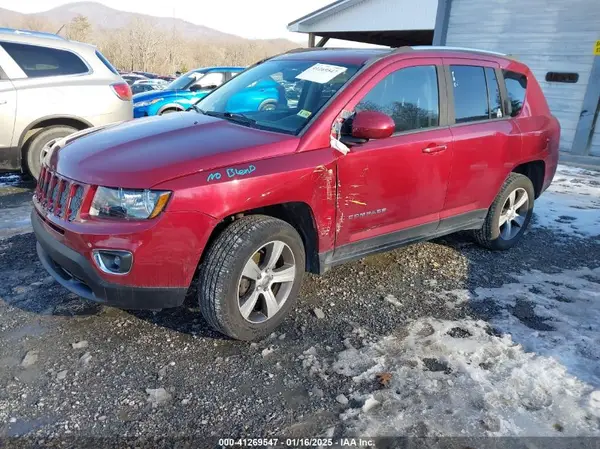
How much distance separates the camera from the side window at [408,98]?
10.7 ft

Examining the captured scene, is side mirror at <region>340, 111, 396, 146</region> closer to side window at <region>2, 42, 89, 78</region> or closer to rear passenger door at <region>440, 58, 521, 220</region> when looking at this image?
rear passenger door at <region>440, 58, 521, 220</region>

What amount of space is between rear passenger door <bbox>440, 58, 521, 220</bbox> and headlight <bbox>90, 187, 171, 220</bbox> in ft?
7.62

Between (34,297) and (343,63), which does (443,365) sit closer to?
(343,63)

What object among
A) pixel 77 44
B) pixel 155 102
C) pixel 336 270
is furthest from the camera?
pixel 155 102

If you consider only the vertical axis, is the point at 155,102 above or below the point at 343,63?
below

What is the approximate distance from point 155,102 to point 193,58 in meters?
55.4

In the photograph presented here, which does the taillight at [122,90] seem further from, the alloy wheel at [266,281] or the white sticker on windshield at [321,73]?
the alloy wheel at [266,281]

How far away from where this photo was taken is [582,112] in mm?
10383

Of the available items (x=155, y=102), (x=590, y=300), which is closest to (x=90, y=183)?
(x=590, y=300)

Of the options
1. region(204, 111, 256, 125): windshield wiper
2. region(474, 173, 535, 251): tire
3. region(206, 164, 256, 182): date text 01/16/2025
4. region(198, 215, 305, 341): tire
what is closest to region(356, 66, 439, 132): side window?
region(204, 111, 256, 125): windshield wiper

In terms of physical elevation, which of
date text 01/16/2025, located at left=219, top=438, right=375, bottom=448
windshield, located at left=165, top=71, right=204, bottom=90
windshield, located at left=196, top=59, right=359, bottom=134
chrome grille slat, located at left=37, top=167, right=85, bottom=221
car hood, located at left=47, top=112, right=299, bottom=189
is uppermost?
windshield, located at left=196, top=59, right=359, bottom=134

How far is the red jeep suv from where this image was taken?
8.27 feet

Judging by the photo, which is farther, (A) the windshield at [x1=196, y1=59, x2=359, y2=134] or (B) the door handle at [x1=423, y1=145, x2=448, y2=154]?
(B) the door handle at [x1=423, y1=145, x2=448, y2=154]

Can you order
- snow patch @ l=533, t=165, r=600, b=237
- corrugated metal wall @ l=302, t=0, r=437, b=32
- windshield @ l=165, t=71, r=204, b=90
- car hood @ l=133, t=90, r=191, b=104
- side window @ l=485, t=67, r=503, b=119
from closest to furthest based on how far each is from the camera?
side window @ l=485, t=67, r=503, b=119 → snow patch @ l=533, t=165, r=600, b=237 → car hood @ l=133, t=90, r=191, b=104 → windshield @ l=165, t=71, r=204, b=90 → corrugated metal wall @ l=302, t=0, r=437, b=32
